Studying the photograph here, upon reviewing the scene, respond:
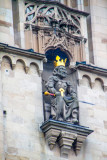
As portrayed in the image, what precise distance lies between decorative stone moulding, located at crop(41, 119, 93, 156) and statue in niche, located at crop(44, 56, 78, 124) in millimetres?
274

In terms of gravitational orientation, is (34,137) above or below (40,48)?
below

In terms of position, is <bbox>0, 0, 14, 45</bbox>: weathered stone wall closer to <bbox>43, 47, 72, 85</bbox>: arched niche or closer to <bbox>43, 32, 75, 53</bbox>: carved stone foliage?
<bbox>43, 32, 75, 53</bbox>: carved stone foliage

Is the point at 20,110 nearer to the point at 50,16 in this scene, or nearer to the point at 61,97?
the point at 61,97

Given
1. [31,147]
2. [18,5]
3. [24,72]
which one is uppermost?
[18,5]

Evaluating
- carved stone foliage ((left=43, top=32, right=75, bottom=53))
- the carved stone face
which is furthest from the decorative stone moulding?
carved stone foliage ((left=43, top=32, right=75, bottom=53))

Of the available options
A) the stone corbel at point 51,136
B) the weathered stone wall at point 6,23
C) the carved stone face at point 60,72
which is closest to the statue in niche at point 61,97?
the carved stone face at point 60,72

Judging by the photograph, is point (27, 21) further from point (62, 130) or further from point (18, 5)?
point (62, 130)

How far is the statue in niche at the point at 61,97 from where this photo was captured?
28.4 meters

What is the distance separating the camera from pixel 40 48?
1142 inches

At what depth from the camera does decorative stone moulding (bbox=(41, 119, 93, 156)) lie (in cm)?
2800

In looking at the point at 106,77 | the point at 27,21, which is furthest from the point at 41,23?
the point at 106,77

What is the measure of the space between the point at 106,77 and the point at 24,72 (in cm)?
236

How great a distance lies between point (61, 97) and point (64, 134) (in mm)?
961

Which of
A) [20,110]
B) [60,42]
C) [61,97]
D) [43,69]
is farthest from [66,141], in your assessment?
[60,42]
